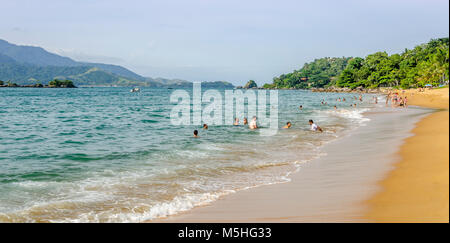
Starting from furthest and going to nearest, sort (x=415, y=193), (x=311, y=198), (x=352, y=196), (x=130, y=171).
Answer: (x=130, y=171) < (x=311, y=198) < (x=352, y=196) < (x=415, y=193)

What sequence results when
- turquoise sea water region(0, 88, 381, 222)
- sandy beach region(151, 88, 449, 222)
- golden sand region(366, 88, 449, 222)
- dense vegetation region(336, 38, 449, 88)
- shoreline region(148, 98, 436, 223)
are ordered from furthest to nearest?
dense vegetation region(336, 38, 449, 88), turquoise sea water region(0, 88, 381, 222), shoreline region(148, 98, 436, 223), sandy beach region(151, 88, 449, 222), golden sand region(366, 88, 449, 222)

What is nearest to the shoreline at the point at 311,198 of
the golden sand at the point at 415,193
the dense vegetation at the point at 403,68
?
the golden sand at the point at 415,193

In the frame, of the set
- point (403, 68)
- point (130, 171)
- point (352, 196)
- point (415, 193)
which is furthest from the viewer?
point (403, 68)

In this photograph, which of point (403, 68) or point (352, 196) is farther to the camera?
point (403, 68)

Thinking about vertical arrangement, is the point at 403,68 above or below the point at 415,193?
above

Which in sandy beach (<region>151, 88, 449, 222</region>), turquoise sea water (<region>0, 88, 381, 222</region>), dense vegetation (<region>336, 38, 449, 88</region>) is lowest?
turquoise sea water (<region>0, 88, 381, 222</region>)

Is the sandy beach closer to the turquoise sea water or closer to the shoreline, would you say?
the shoreline

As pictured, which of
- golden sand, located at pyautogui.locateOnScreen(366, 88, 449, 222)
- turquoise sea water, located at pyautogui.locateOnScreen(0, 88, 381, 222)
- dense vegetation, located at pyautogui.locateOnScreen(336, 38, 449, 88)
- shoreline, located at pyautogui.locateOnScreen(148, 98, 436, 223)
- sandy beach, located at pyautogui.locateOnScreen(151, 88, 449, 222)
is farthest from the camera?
dense vegetation, located at pyautogui.locateOnScreen(336, 38, 449, 88)

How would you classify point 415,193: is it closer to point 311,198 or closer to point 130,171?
point 311,198

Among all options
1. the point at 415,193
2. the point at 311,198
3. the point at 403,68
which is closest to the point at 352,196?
the point at 311,198

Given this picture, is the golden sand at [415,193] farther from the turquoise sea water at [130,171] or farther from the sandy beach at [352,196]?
the turquoise sea water at [130,171]

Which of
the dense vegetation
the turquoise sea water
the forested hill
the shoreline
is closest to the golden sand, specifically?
the shoreline

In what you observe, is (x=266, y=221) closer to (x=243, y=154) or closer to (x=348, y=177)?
(x=348, y=177)
